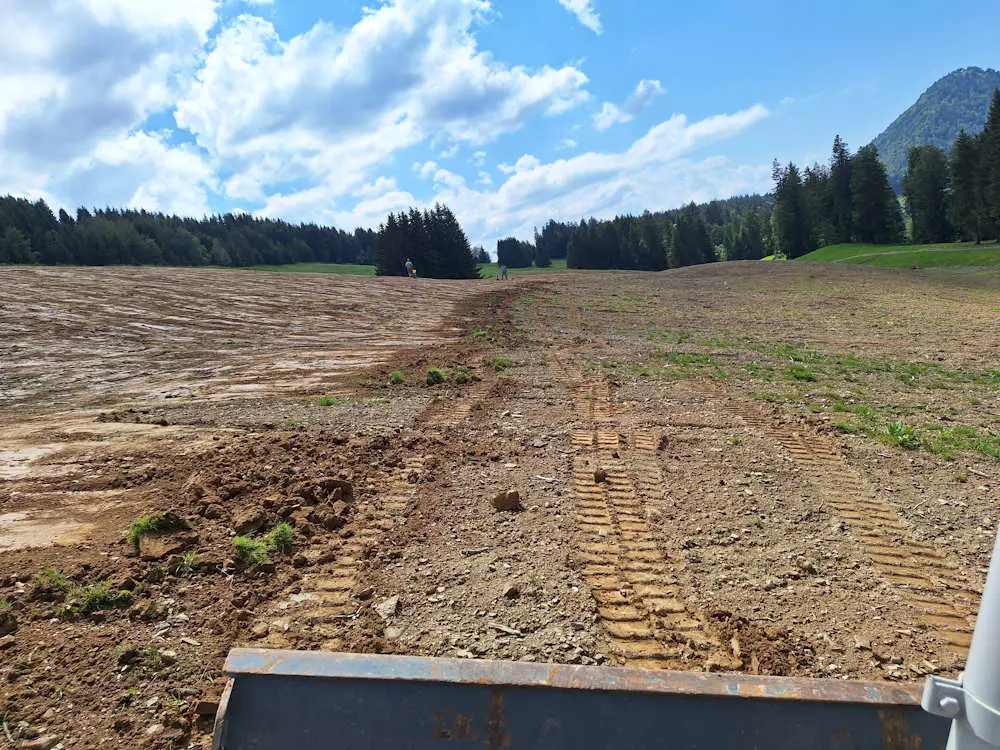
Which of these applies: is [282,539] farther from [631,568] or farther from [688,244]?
[688,244]

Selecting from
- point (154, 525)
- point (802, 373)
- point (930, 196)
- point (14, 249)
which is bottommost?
point (802, 373)

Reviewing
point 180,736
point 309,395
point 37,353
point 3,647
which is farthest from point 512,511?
point 37,353

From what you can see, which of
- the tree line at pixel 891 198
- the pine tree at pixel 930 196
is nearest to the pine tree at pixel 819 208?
the tree line at pixel 891 198

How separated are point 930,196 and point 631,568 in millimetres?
82037

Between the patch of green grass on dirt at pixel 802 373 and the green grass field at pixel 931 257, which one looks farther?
the green grass field at pixel 931 257

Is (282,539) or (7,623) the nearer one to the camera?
(7,623)

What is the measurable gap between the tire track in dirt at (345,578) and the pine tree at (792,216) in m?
87.9

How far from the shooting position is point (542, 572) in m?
4.24

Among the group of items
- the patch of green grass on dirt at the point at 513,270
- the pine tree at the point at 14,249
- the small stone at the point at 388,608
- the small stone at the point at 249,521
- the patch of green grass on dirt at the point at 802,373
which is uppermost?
the pine tree at the point at 14,249

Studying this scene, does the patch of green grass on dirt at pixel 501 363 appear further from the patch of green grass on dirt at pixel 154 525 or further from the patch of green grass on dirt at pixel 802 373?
the patch of green grass on dirt at pixel 154 525

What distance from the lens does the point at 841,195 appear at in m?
75.3

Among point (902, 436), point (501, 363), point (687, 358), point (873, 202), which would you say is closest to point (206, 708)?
point (902, 436)

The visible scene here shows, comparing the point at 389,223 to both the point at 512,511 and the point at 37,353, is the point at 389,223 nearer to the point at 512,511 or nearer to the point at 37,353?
the point at 37,353

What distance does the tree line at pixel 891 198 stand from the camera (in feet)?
181
